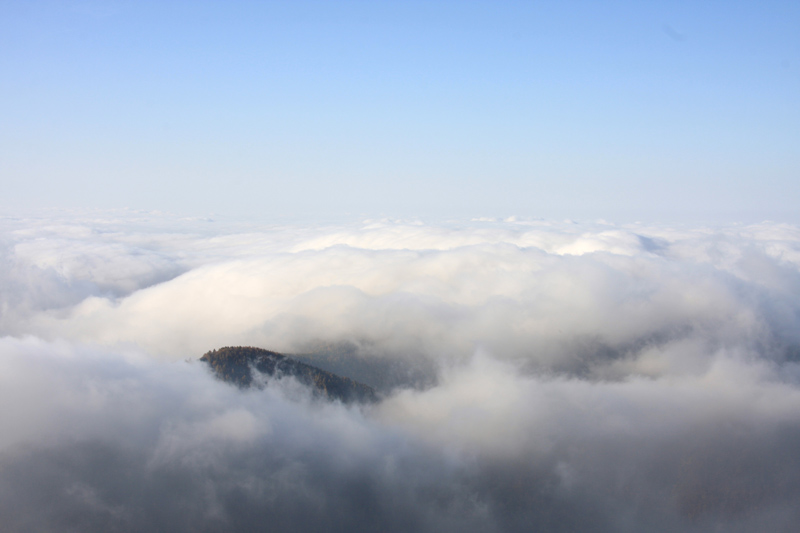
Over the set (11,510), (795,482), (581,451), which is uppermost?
(11,510)

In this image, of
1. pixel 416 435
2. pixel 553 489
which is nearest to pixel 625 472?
pixel 553 489

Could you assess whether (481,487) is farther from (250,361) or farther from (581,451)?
(250,361)

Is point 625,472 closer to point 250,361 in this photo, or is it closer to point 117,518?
point 250,361

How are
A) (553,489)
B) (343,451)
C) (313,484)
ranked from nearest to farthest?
(313,484), (343,451), (553,489)

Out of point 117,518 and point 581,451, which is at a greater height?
point 117,518

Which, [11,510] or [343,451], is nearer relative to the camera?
[11,510]

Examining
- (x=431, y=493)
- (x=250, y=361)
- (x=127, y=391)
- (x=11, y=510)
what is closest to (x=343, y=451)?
(x=431, y=493)

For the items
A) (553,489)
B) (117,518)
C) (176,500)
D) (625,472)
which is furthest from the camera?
(625,472)
